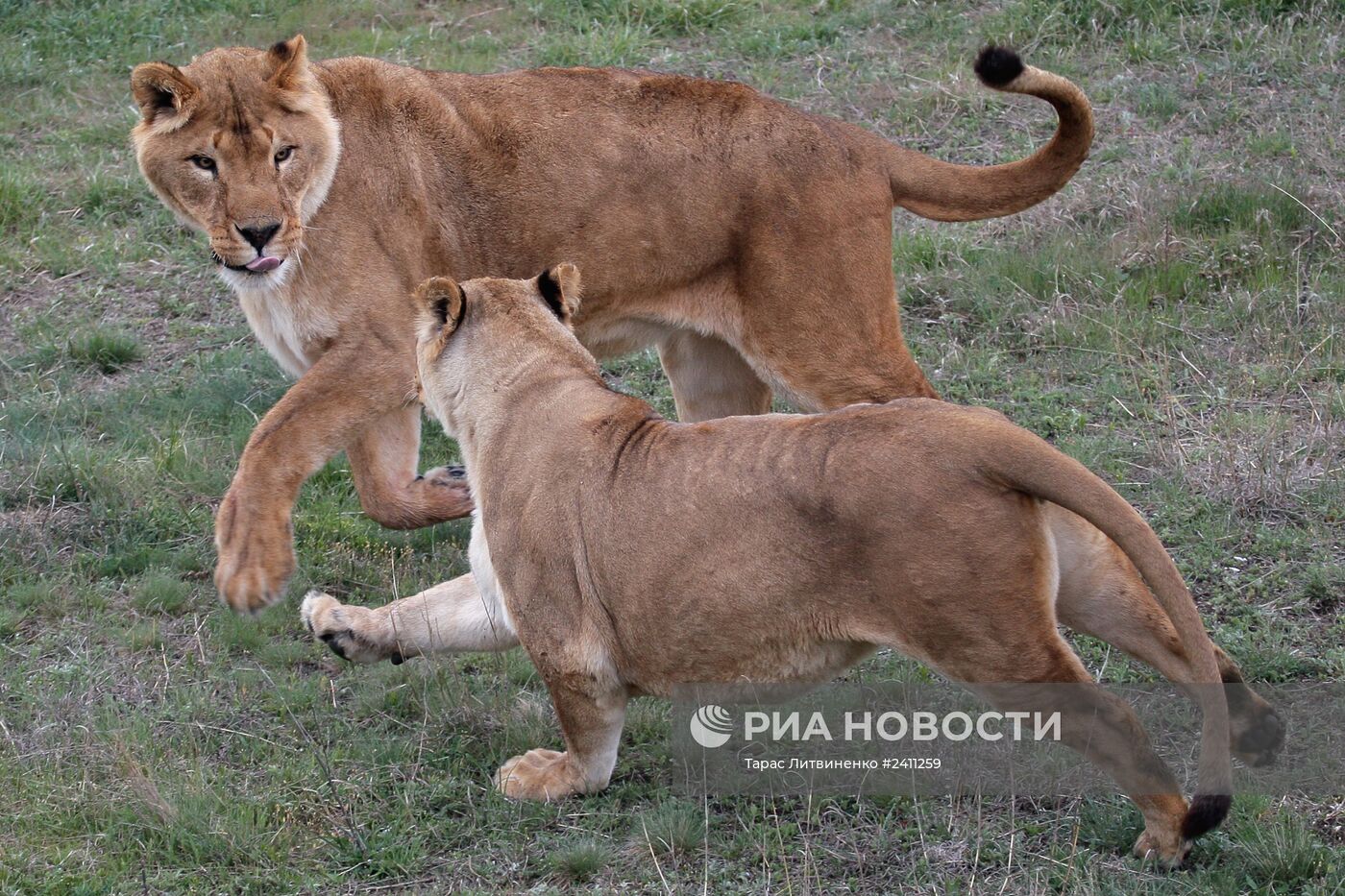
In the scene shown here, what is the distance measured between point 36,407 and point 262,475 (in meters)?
1.94

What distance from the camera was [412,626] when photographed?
414cm

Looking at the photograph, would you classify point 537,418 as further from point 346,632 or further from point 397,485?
point 397,485

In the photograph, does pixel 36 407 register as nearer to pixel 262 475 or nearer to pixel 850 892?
pixel 262 475

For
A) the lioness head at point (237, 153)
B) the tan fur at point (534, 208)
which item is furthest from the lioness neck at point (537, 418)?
the lioness head at point (237, 153)

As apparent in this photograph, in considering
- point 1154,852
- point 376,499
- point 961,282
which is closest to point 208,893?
point 376,499

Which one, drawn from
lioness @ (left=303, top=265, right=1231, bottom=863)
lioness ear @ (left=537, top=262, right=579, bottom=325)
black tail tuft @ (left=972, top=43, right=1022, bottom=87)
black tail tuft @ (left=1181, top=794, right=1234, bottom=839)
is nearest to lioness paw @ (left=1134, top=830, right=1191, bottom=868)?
lioness @ (left=303, top=265, right=1231, bottom=863)

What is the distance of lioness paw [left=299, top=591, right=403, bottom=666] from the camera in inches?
165

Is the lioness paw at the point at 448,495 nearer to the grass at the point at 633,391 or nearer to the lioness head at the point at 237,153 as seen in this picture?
the grass at the point at 633,391

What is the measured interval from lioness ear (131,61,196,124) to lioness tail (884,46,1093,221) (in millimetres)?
2041

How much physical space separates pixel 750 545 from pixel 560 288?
103cm

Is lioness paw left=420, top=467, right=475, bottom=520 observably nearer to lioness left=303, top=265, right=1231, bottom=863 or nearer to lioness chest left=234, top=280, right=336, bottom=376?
lioness chest left=234, top=280, right=336, bottom=376

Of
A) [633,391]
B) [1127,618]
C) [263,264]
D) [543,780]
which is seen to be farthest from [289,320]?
[1127,618]

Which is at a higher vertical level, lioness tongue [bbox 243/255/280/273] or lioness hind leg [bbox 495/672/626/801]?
lioness tongue [bbox 243/255/280/273]

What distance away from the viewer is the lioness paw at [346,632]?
4.19m
